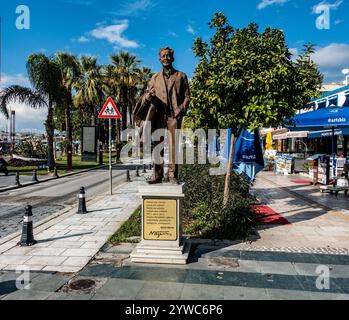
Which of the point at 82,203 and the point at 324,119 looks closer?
the point at 324,119

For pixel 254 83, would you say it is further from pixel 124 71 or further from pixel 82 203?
pixel 124 71

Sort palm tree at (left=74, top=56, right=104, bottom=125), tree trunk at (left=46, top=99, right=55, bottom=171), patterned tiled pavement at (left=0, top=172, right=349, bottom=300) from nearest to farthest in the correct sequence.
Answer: patterned tiled pavement at (left=0, top=172, right=349, bottom=300), tree trunk at (left=46, top=99, right=55, bottom=171), palm tree at (left=74, top=56, right=104, bottom=125)

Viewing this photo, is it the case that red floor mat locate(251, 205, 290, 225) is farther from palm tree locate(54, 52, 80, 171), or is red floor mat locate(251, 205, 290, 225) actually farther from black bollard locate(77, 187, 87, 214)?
palm tree locate(54, 52, 80, 171)

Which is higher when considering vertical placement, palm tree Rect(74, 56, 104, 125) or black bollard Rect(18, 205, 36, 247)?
palm tree Rect(74, 56, 104, 125)

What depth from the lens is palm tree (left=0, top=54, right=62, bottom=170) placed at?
23.7m

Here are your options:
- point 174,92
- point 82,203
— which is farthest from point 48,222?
point 174,92

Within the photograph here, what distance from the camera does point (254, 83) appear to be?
23.9 feet

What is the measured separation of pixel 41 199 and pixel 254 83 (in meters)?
9.54

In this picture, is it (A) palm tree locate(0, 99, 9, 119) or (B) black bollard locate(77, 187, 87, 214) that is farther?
(A) palm tree locate(0, 99, 9, 119)

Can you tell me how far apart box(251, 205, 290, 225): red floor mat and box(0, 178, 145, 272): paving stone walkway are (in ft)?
12.4

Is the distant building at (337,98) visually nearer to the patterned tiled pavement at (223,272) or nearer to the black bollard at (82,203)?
the patterned tiled pavement at (223,272)

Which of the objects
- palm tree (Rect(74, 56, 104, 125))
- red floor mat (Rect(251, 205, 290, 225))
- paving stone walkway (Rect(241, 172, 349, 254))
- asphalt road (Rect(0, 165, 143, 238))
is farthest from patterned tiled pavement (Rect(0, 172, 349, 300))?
palm tree (Rect(74, 56, 104, 125))
